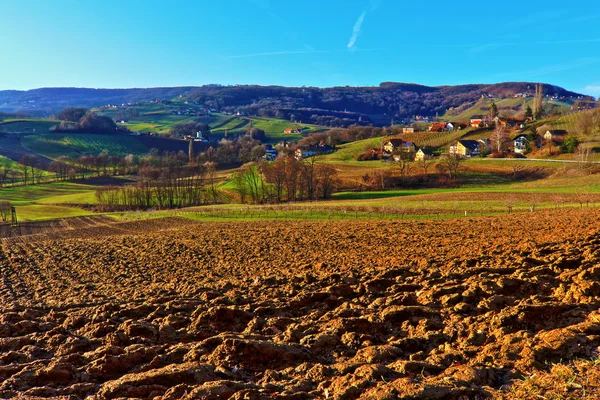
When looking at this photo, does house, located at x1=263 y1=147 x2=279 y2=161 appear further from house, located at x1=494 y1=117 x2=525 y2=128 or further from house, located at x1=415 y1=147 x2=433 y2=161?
house, located at x1=494 y1=117 x2=525 y2=128

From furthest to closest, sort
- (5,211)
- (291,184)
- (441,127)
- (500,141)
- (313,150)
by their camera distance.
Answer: (441,127) < (313,150) < (500,141) < (291,184) < (5,211)

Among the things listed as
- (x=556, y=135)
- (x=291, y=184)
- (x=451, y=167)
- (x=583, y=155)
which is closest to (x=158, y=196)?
(x=291, y=184)

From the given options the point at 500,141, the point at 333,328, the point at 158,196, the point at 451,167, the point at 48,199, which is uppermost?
the point at 500,141

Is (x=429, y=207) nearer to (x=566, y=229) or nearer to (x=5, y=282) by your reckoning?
(x=566, y=229)

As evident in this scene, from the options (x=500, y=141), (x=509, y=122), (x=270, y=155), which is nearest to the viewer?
(x=500, y=141)

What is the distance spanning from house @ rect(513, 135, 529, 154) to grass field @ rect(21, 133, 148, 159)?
459 feet

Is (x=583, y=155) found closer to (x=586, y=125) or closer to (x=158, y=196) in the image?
(x=586, y=125)

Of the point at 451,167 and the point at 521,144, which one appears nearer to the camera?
the point at 451,167

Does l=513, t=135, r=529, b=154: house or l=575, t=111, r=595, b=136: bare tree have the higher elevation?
l=575, t=111, r=595, b=136: bare tree

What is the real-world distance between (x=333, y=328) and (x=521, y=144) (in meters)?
113

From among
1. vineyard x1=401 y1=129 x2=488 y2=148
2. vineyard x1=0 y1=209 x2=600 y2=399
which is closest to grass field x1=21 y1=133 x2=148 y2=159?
vineyard x1=401 y1=129 x2=488 y2=148

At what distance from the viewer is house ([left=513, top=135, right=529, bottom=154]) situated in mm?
105781

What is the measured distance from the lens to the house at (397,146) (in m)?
118

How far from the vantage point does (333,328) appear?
10133 mm
